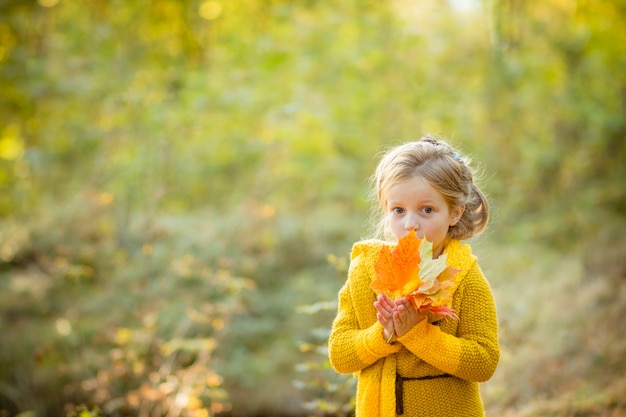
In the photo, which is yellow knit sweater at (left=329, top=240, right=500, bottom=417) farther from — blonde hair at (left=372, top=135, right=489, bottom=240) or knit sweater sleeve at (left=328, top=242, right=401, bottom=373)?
blonde hair at (left=372, top=135, right=489, bottom=240)

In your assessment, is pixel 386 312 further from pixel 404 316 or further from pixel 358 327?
pixel 358 327

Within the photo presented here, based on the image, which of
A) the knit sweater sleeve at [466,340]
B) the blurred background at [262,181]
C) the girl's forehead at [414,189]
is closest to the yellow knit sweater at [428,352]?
the knit sweater sleeve at [466,340]

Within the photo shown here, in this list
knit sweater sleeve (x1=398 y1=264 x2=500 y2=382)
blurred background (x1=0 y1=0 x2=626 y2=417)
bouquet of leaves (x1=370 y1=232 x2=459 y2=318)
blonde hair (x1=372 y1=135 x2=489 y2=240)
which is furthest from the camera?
blurred background (x1=0 y1=0 x2=626 y2=417)

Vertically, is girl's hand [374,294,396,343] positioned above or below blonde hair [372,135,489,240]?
below

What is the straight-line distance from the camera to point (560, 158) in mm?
10203

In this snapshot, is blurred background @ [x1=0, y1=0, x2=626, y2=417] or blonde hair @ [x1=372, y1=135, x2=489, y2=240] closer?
blonde hair @ [x1=372, y1=135, x2=489, y2=240]

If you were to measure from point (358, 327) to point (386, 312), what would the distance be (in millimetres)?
327

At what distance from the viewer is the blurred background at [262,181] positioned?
5.81m

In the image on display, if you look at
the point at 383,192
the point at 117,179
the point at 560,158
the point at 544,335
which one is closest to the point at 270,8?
the point at 117,179

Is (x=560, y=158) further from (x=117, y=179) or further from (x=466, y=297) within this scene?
(x=466, y=297)

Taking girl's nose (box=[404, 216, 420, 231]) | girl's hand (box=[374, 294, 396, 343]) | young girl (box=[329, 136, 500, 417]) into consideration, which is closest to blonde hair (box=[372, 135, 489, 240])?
young girl (box=[329, 136, 500, 417])

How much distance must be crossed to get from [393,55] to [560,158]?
3.41 meters

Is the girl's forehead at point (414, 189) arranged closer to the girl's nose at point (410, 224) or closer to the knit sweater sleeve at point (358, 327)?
the girl's nose at point (410, 224)

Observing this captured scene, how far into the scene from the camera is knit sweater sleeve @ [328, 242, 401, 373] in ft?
7.01
